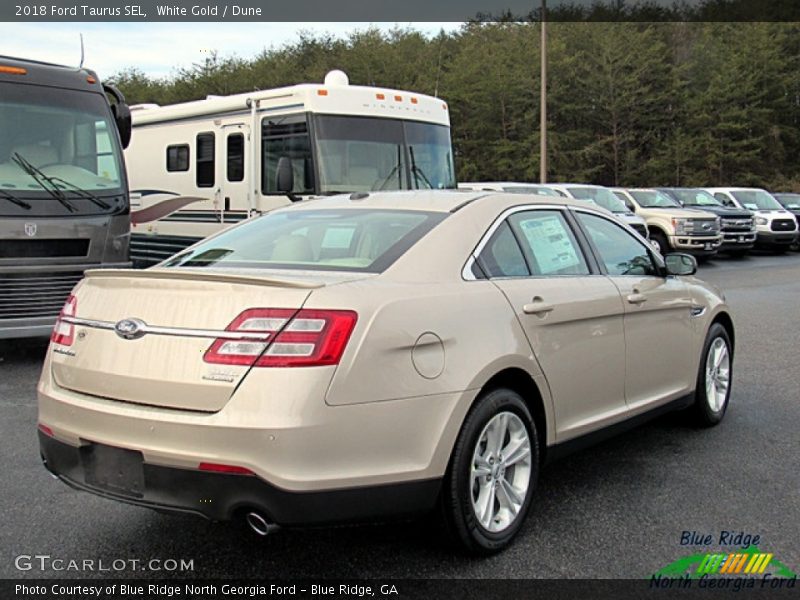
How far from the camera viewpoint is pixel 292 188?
34.3 ft

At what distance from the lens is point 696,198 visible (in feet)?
76.4

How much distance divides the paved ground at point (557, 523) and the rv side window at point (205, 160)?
6.88m

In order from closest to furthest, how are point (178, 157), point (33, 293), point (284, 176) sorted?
point (33, 293) → point (284, 176) → point (178, 157)

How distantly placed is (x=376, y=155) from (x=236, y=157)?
2148mm

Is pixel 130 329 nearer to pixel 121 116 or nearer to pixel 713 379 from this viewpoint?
pixel 713 379

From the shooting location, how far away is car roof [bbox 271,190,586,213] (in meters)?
4.11

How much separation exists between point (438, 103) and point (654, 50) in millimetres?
42170

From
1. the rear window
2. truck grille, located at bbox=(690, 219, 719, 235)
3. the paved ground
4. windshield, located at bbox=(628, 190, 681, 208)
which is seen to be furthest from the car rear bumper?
windshield, located at bbox=(628, 190, 681, 208)

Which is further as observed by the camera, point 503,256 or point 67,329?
point 503,256

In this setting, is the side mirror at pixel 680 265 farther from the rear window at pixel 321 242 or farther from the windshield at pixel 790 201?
the windshield at pixel 790 201

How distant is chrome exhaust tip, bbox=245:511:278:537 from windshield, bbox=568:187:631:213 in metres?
16.4

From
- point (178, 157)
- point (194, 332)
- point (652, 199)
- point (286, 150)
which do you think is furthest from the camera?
point (652, 199)

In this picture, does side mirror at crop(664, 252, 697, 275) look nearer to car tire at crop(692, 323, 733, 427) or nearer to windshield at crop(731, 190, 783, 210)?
car tire at crop(692, 323, 733, 427)

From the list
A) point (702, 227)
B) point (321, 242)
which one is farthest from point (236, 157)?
point (702, 227)
